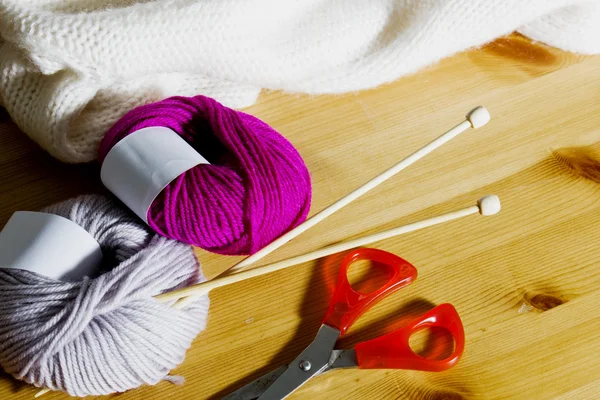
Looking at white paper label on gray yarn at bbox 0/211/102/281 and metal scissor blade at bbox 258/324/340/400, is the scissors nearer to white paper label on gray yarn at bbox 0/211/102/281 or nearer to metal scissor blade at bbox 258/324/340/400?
metal scissor blade at bbox 258/324/340/400

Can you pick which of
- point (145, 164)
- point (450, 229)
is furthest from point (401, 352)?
point (145, 164)

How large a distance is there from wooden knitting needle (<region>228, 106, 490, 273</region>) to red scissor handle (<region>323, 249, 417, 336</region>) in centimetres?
5

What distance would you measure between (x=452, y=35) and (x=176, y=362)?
434mm

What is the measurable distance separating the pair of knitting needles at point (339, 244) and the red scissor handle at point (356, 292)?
0.08 feet

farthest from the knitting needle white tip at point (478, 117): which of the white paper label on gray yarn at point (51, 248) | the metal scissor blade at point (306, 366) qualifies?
the white paper label on gray yarn at point (51, 248)

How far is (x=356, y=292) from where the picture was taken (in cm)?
59

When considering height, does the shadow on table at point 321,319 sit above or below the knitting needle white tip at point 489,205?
below

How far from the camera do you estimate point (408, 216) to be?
2.15 ft

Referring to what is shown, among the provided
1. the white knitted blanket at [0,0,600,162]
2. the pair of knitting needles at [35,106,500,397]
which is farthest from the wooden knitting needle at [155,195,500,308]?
the white knitted blanket at [0,0,600,162]

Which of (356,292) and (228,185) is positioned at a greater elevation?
(228,185)

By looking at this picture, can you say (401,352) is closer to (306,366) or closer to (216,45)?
(306,366)

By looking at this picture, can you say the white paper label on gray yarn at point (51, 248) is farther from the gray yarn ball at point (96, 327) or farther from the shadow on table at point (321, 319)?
the shadow on table at point (321, 319)

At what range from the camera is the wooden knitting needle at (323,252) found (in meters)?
0.55

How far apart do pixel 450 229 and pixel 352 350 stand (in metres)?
0.16
